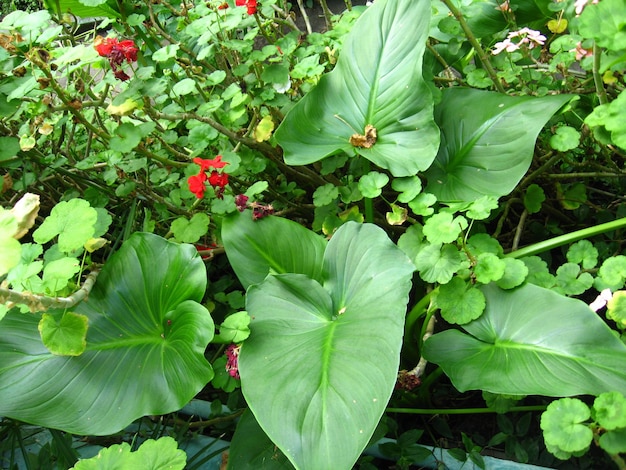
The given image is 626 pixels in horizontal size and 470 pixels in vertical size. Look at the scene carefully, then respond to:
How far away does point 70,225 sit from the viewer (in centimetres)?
81

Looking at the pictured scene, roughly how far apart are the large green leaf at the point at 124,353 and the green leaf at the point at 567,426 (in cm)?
50

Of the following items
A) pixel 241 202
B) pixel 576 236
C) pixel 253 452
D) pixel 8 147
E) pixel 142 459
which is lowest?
pixel 253 452

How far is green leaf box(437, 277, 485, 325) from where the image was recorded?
2.96 feet

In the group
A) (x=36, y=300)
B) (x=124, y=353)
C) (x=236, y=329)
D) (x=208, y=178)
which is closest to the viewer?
(x=36, y=300)

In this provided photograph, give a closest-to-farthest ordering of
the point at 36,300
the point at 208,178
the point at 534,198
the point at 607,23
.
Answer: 1. the point at 607,23
2. the point at 36,300
3. the point at 208,178
4. the point at 534,198

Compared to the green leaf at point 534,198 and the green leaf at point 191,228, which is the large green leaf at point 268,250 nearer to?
the green leaf at point 191,228

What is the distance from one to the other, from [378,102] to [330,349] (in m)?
0.55

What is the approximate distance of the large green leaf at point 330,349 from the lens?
728mm

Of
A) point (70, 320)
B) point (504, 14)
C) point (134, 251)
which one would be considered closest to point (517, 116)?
point (504, 14)

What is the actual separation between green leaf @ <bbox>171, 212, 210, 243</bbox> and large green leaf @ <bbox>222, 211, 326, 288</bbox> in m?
0.07

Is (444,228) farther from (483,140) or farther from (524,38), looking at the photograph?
(524,38)

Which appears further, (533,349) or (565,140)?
(565,140)

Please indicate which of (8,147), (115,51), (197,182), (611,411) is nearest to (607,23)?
(611,411)

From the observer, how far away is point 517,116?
106 cm
